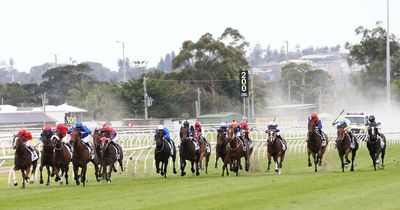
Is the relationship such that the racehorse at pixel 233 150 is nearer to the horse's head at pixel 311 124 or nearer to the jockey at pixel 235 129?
the jockey at pixel 235 129

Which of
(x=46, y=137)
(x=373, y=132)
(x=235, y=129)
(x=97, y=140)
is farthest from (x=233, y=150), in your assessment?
(x=46, y=137)

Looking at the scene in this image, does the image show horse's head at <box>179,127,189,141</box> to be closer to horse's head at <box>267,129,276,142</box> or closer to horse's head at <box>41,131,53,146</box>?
horse's head at <box>267,129,276,142</box>

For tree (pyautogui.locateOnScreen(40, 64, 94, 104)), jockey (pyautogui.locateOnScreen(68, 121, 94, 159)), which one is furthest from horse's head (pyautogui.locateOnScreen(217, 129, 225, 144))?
tree (pyautogui.locateOnScreen(40, 64, 94, 104))

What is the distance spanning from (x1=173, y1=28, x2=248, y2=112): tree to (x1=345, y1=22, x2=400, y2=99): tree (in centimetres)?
1182

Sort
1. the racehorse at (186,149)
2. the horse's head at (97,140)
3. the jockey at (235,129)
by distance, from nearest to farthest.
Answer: the horse's head at (97,140), the jockey at (235,129), the racehorse at (186,149)

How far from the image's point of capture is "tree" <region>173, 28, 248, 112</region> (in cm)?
8038

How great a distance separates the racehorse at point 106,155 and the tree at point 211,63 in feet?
181

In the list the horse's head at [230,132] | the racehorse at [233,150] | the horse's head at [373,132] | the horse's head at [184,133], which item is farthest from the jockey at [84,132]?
the horse's head at [373,132]

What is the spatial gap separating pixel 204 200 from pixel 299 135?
1167 inches

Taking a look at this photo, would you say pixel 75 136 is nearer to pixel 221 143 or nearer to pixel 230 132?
pixel 230 132

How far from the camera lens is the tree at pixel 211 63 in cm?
8038

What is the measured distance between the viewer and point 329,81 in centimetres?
11612

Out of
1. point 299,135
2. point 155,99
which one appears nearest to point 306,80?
point 155,99

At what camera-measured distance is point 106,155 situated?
24.9m
